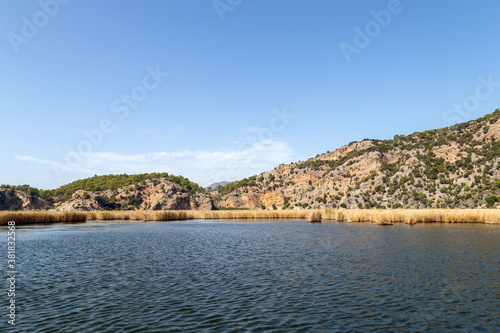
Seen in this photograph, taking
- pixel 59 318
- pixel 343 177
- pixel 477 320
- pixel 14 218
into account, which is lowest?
pixel 477 320

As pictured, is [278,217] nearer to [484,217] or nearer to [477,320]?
[484,217]

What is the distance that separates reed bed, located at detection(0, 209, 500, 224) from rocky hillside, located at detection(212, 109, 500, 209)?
149 feet

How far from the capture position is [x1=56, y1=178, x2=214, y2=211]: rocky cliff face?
472ft

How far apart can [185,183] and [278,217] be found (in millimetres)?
108520

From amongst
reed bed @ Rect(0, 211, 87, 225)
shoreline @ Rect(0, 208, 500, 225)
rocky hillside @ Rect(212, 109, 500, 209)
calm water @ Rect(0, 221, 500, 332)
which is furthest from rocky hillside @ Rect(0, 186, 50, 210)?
calm water @ Rect(0, 221, 500, 332)

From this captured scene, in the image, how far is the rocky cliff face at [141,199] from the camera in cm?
14375

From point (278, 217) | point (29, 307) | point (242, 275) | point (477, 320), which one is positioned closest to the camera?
point (477, 320)

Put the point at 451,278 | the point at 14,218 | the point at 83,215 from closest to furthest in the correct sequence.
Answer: the point at 451,278 < the point at 14,218 < the point at 83,215

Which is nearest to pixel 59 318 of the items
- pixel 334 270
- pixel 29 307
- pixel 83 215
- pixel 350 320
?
pixel 29 307

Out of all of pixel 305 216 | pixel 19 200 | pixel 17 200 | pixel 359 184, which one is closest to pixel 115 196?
pixel 19 200

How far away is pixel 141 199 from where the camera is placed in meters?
158

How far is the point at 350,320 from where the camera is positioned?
40.2 ft

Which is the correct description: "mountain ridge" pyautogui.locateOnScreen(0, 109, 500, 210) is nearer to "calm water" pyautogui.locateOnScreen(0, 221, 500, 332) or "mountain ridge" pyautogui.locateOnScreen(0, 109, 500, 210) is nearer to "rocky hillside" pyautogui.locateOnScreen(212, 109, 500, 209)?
"rocky hillside" pyautogui.locateOnScreen(212, 109, 500, 209)

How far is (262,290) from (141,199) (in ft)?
498
